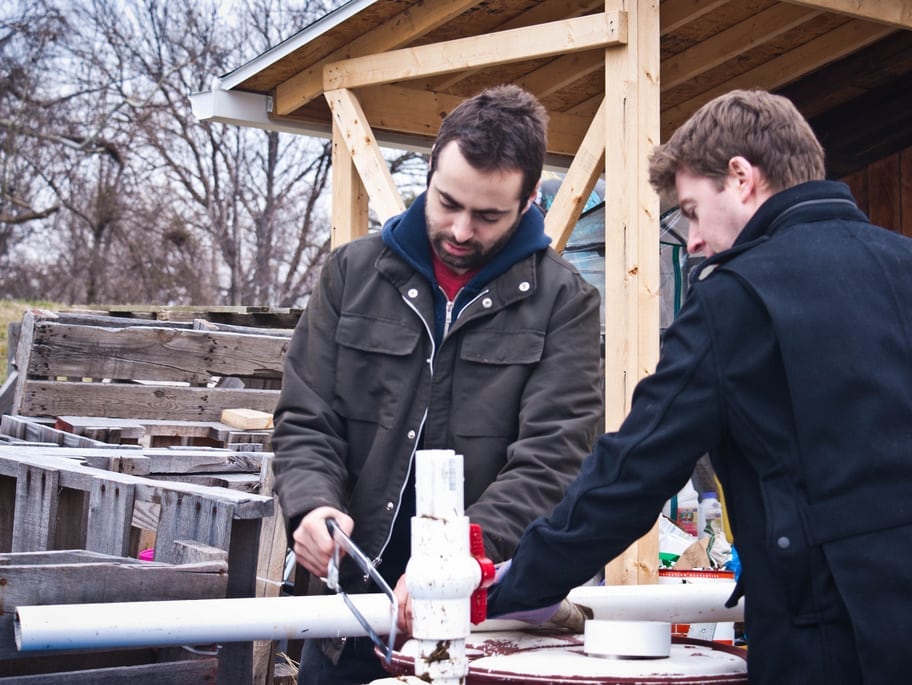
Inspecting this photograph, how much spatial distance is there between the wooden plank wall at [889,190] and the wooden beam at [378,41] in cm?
334

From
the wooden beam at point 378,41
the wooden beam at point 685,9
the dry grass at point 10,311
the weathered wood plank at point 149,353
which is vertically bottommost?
the weathered wood plank at point 149,353

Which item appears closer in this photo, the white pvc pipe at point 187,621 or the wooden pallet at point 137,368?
the white pvc pipe at point 187,621

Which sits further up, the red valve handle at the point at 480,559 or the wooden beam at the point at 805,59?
the wooden beam at the point at 805,59

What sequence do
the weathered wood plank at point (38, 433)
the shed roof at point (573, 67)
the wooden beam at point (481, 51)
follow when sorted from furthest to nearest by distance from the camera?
the shed roof at point (573, 67) → the wooden beam at point (481, 51) → the weathered wood plank at point (38, 433)

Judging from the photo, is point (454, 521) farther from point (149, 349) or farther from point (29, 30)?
point (29, 30)

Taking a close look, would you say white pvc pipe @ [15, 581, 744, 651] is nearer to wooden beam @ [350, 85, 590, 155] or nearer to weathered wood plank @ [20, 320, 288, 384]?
weathered wood plank @ [20, 320, 288, 384]

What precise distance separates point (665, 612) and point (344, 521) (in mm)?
669

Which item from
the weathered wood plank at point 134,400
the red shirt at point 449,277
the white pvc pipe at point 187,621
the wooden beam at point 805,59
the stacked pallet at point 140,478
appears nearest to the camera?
the white pvc pipe at point 187,621

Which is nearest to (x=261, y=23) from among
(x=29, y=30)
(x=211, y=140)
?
(x=211, y=140)

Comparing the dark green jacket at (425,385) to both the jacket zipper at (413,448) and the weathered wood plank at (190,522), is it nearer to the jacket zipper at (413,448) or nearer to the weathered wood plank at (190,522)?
the jacket zipper at (413,448)

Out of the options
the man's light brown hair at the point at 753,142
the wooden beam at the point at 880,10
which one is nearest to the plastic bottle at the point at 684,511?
the wooden beam at the point at 880,10

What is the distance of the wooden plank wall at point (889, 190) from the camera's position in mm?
7551

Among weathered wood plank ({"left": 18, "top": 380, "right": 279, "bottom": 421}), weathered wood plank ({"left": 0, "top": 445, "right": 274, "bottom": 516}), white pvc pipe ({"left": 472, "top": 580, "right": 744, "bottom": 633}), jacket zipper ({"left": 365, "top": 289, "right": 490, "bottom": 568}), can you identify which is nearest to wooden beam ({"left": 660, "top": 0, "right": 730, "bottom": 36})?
weathered wood plank ({"left": 18, "top": 380, "right": 279, "bottom": 421})

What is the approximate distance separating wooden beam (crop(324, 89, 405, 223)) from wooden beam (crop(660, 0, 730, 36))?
1.82m
